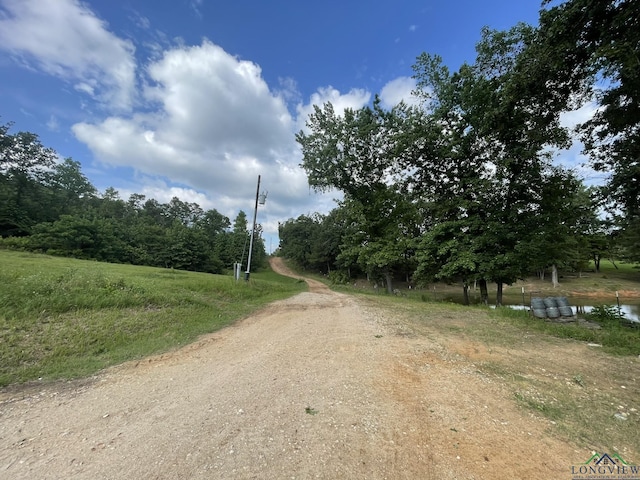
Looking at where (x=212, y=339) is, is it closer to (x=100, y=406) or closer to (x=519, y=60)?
(x=100, y=406)

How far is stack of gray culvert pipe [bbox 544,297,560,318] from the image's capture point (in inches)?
366

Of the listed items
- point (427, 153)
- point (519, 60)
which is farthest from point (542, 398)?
point (427, 153)

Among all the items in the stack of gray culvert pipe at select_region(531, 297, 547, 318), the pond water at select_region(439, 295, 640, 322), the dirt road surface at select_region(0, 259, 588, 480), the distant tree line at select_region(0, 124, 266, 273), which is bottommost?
the pond water at select_region(439, 295, 640, 322)

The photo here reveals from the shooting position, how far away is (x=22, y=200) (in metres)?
35.9

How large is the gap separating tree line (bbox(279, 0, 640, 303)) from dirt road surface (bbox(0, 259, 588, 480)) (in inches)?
306

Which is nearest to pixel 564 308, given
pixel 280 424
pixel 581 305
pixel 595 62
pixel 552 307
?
pixel 552 307

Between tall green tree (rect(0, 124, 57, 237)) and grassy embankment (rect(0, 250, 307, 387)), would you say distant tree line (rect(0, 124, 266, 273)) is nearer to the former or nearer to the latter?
tall green tree (rect(0, 124, 57, 237))

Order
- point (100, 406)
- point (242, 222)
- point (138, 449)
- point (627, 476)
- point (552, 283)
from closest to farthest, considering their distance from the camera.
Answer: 1. point (627, 476)
2. point (138, 449)
3. point (100, 406)
4. point (552, 283)
5. point (242, 222)

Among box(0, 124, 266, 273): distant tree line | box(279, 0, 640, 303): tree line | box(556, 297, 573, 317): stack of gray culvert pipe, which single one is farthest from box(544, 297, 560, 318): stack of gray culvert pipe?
box(0, 124, 266, 273): distant tree line

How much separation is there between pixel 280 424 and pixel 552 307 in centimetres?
1043

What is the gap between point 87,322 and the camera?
663 cm

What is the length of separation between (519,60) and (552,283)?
36.8m

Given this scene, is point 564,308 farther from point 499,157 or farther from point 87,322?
point 87,322

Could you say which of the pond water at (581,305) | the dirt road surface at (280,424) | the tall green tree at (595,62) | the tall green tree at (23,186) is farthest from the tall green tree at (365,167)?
the tall green tree at (23,186)
